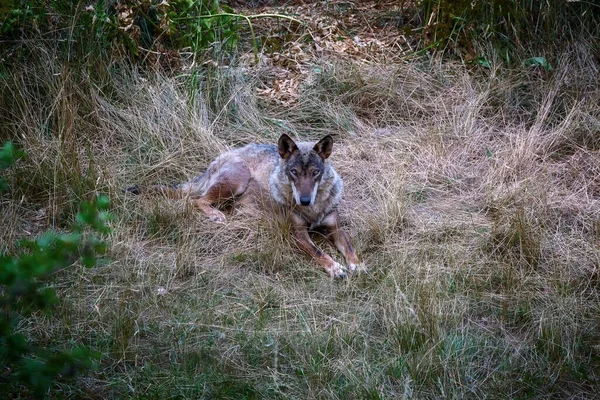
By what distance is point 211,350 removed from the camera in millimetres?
4461

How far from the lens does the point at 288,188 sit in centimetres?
667

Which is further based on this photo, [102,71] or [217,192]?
[102,71]

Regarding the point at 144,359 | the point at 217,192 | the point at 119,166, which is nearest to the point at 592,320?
the point at 144,359

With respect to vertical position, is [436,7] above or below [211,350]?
above

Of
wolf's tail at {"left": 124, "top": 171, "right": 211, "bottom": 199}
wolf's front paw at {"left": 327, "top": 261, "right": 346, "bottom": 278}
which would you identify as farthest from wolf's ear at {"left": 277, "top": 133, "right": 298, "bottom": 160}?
wolf's front paw at {"left": 327, "top": 261, "right": 346, "bottom": 278}

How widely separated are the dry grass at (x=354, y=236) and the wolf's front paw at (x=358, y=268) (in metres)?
0.11

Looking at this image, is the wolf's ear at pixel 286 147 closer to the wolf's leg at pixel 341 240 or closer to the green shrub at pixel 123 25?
the wolf's leg at pixel 341 240

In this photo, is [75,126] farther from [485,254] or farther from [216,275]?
[485,254]

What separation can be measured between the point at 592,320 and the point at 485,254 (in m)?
1.12

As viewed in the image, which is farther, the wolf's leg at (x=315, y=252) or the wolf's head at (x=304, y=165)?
the wolf's head at (x=304, y=165)

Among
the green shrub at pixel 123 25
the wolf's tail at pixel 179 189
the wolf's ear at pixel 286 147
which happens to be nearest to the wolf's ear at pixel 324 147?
the wolf's ear at pixel 286 147

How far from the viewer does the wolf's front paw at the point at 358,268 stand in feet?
18.6

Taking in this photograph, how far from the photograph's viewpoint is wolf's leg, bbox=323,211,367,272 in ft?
19.3

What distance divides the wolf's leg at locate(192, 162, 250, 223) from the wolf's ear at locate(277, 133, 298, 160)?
654mm
